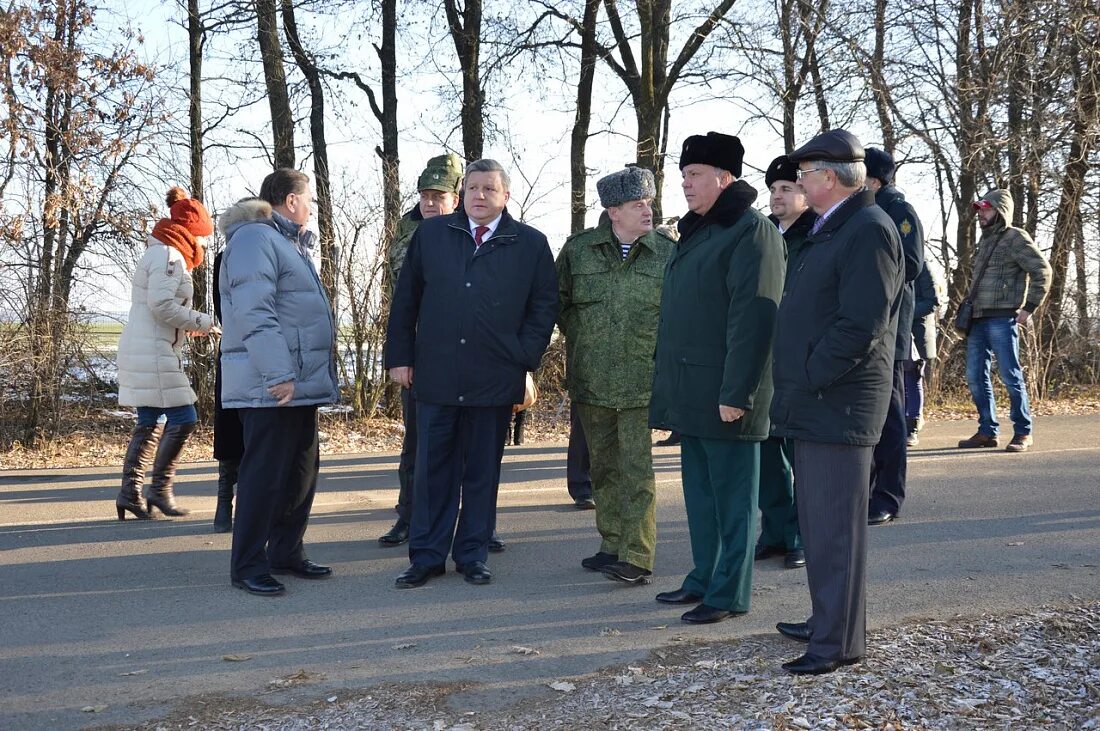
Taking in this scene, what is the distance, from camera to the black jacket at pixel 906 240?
22.9ft

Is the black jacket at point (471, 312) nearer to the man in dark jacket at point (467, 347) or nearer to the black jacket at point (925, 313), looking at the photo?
the man in dark jacket at point (467, 347)

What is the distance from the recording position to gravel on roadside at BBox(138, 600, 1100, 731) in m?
3.87

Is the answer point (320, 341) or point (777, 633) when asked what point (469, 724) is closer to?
point (777, 633)

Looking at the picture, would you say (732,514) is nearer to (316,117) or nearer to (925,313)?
(925,313)

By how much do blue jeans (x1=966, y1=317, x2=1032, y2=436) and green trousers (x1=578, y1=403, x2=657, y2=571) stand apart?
5.34 m

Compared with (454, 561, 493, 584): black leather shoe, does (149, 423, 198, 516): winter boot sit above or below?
above

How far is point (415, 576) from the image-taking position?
5812mm

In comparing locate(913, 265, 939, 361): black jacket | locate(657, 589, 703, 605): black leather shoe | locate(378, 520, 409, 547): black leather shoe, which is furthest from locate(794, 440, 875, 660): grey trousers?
locate(913, 265, 939, 361): black jacket

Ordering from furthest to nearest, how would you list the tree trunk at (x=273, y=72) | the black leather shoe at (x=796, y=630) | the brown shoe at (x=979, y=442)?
the tree trunk at (x=273, y=72) < the brown shoe at (x=979, y=442) < the black leather shoe at (x=796, y=630)

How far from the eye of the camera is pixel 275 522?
604 cm

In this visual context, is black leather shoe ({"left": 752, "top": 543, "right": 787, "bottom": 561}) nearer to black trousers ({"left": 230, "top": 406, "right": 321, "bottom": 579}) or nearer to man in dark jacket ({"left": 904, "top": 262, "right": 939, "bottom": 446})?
man in dark jacket ({"left": 904, "top": 262, "right": 939, "bottom": 446})

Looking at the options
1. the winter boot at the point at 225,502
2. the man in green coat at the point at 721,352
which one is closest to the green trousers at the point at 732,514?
the man in green coat at the point at 721,352

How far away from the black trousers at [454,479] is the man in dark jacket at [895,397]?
2.57 meters

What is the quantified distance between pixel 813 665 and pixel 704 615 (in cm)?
87
